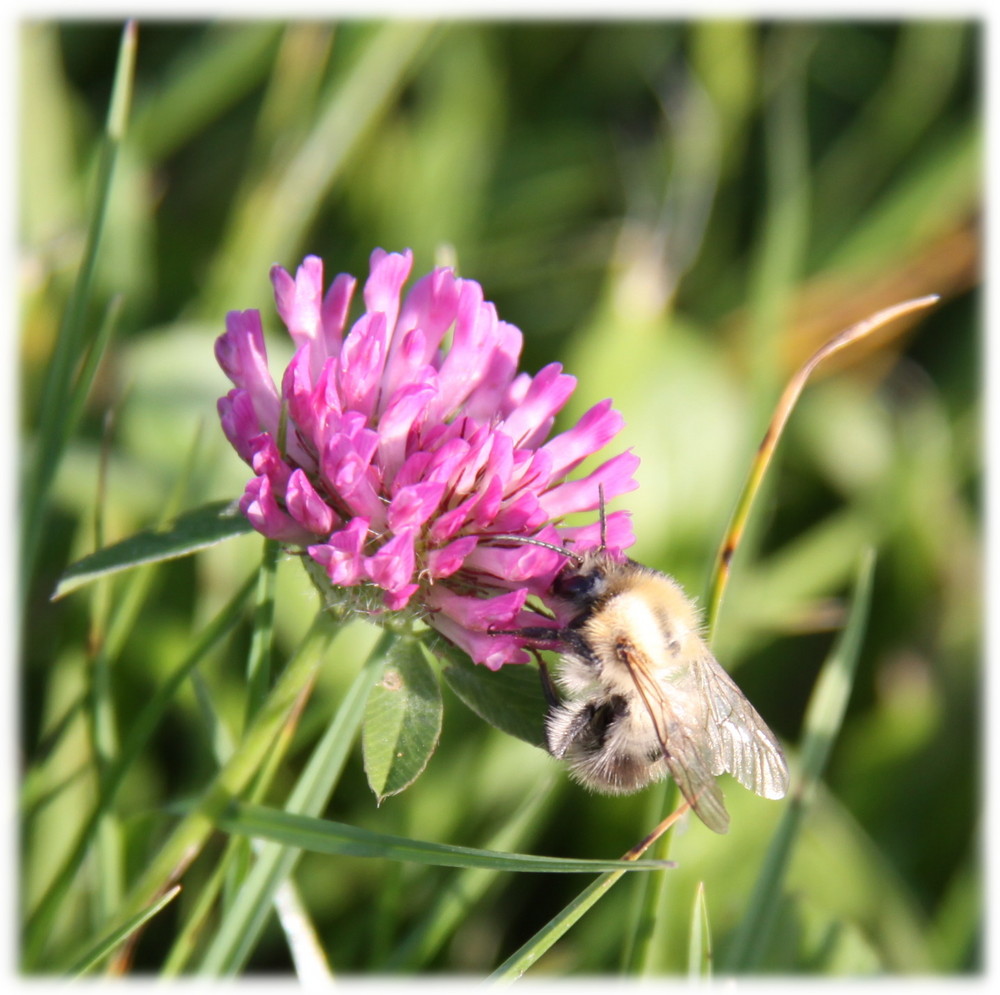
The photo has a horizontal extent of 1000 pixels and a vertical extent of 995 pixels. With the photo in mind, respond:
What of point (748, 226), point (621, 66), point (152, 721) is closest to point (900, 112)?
point (748, 226)

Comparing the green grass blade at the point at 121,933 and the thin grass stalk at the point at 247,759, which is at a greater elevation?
the thin grass stalk at the point at 247,759

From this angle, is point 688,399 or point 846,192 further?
point 846,192

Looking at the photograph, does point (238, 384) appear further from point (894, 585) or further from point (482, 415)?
point (894, 585)

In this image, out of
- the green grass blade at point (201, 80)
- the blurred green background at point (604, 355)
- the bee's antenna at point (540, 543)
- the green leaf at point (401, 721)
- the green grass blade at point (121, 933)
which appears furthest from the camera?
the green grass blade at point (201, 80)

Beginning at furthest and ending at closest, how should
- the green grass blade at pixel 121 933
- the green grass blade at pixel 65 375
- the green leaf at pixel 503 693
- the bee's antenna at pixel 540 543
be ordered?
the green grass blade at pixel 65 375 → the green leaf at pixel 503 693 → the bee's antenna at pixel 540 543 → the green grass blade at pixel 121 933

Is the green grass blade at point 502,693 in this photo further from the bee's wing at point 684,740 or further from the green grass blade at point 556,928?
the green grass blade at point 556,928

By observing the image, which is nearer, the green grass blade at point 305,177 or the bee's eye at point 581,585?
the bee's eye at point 581,585

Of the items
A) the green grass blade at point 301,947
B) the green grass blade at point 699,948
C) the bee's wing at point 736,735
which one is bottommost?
the green grass blade at point 699,948

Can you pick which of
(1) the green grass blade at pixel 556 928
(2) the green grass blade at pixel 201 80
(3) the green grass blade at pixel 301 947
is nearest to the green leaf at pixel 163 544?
(3) the green grass blade at pixel 301 947
